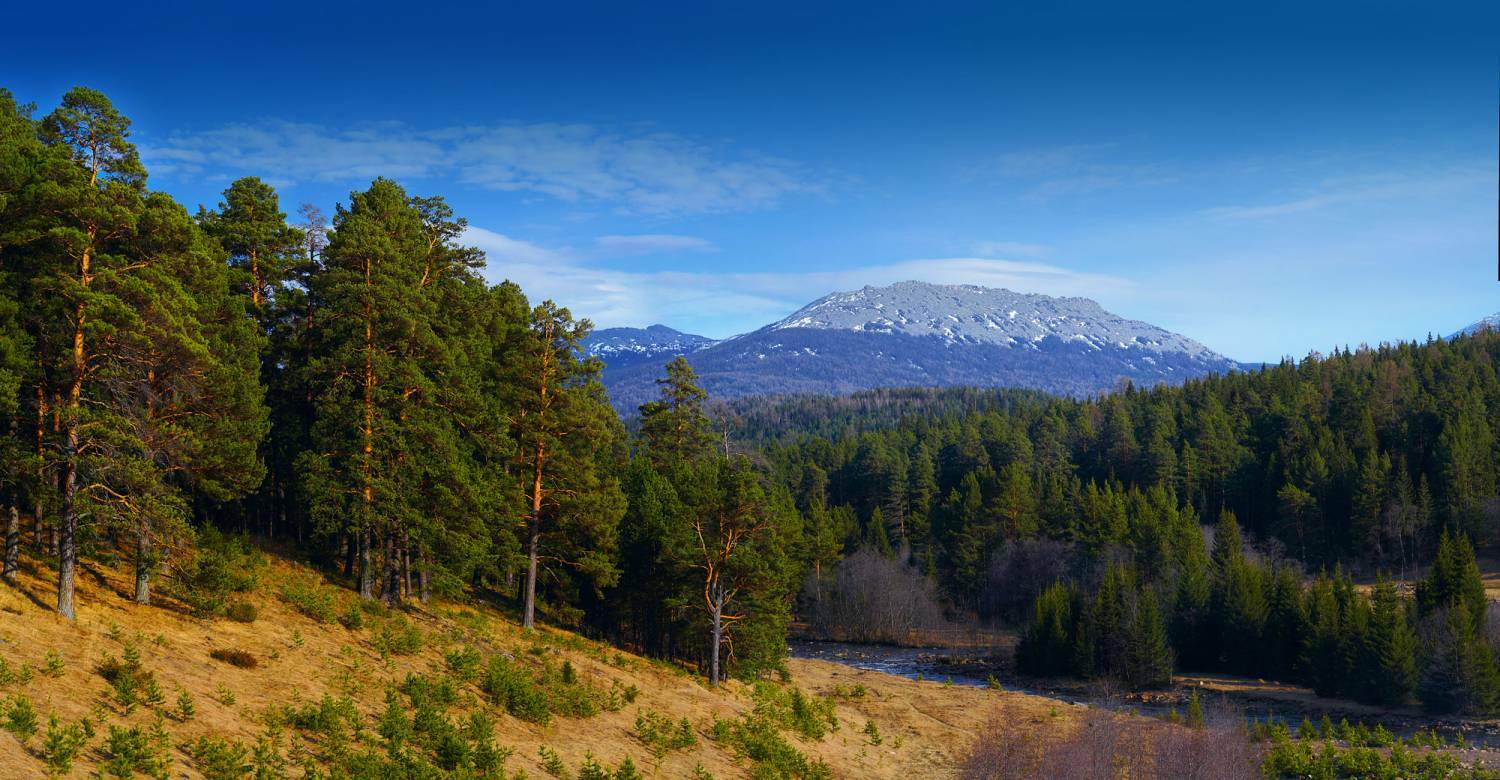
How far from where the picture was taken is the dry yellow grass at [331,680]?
63.1 feet

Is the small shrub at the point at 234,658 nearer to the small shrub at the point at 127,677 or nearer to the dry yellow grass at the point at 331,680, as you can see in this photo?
the dry yellow grass at the point at 331,680

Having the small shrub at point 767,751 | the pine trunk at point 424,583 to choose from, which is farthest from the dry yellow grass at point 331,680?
the pine trunk at point 424,583

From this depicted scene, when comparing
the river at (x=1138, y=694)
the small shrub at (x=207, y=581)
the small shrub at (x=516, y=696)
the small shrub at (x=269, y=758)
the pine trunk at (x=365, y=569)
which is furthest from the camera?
the river at (x=1138, y=694)

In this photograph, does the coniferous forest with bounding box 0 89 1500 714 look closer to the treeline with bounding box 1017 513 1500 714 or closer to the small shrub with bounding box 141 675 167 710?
the treeline with bounding box 1017 513 1500 714

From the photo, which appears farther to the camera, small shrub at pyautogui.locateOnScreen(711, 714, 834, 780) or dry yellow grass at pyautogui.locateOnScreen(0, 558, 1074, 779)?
small shrub at pyautogui.locateOnScreen(711, 714, 834, 780)

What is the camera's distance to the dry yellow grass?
19234 millimetres

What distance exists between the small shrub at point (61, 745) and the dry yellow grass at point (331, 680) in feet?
0.67

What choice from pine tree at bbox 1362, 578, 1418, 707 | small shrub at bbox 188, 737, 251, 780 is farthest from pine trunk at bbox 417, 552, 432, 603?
pine tree at bbox 1362, 578, 1418, 707

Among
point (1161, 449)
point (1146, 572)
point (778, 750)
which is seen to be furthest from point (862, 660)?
point (1161, 449)

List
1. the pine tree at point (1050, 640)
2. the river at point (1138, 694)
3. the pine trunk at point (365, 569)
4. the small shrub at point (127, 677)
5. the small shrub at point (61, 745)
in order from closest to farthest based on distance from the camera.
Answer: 1. the small shrub at point (61, 745)
2. the small shrub at point (127, 677)
3. the pine trunk at point (365, 569)
4. the river at point (1138, 694)
5. the pine tree at point (1050, 640)

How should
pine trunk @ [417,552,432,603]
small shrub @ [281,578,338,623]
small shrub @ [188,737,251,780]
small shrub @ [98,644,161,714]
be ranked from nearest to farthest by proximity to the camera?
small shrub @ [188,737,251,780], small shrub @ [98,644,161,714], small shrub @ [281,578,338,623], pine trunk @ [417,552,432,603]

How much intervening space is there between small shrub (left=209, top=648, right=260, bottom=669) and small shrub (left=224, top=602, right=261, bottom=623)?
7.62 ft

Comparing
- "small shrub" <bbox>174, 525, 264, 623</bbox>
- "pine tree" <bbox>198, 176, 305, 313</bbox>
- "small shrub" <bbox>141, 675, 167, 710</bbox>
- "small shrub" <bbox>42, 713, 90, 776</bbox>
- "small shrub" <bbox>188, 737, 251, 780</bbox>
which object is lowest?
"small shrub" <bbox>188, 737, 251, 780</bbox>

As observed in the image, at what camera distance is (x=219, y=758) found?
1762 cm
